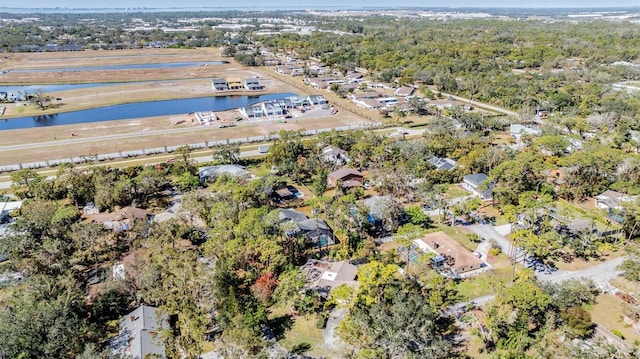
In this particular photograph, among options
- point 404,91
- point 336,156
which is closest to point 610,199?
point 336,156

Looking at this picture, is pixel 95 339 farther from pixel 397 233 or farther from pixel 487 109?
pixel 487 109

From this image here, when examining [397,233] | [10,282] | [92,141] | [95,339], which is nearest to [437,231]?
[397,233]

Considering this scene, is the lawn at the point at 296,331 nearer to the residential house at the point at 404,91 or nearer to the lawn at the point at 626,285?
the lawn at the point at 626,285

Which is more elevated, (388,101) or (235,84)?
→ (388,101)

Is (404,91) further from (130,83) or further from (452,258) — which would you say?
(130,83)

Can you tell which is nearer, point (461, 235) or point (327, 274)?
point (327, 274)

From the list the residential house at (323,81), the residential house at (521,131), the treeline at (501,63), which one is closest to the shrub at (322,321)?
the residential house at (521,131)
